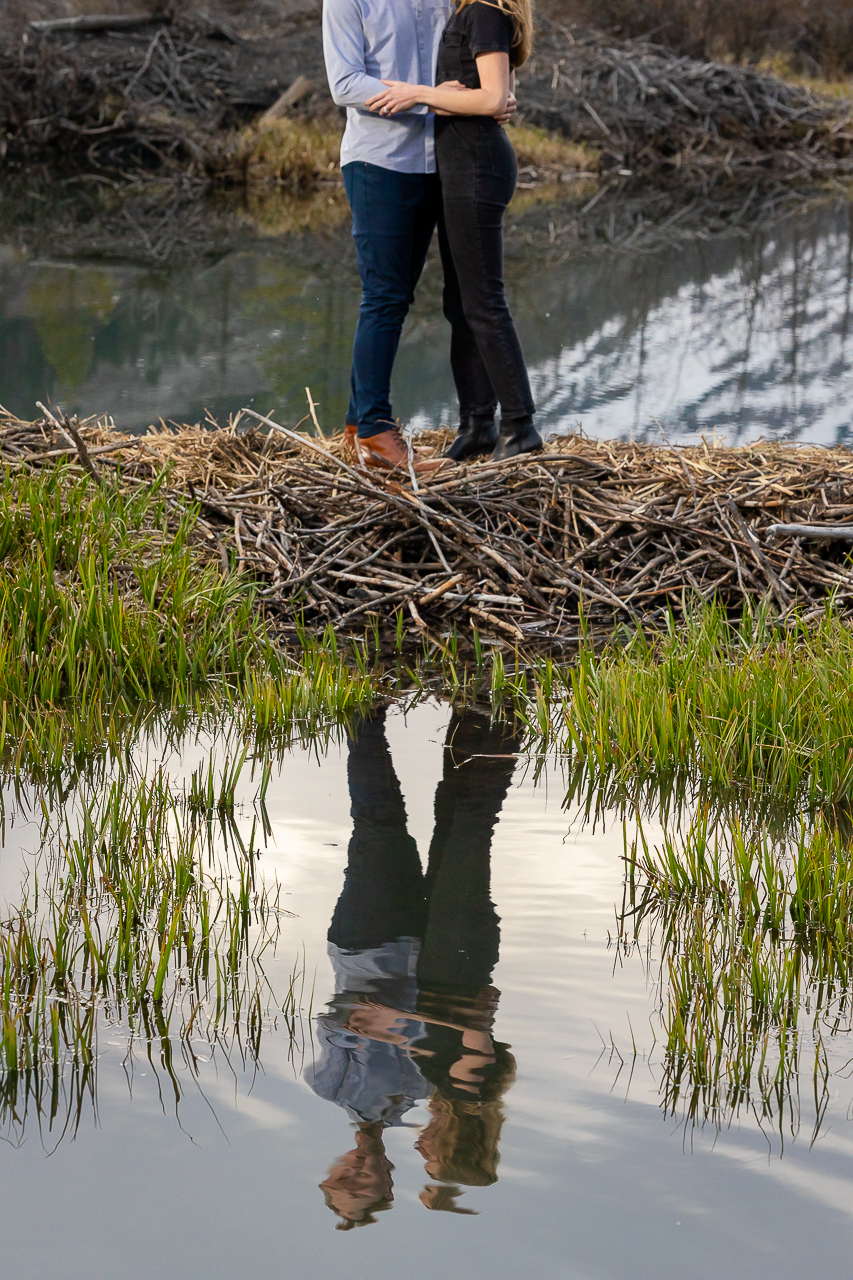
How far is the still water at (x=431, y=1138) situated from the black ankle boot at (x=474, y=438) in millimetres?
2642

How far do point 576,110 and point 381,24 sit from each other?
18.9 metres

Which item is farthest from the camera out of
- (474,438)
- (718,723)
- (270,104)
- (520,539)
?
(270,104)

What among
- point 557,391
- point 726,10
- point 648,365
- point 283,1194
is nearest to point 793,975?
point 283,1194

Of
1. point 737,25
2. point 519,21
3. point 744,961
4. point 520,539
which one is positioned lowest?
point 744,961

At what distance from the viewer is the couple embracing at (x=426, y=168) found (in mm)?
4332

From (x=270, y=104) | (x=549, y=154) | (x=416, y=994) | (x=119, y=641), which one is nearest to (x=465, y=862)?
(x=416, y=994)

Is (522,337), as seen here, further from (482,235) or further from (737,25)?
(737,25)

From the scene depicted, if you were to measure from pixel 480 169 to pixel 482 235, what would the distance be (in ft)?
0.68

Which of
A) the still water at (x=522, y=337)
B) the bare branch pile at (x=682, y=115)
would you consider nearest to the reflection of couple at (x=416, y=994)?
the still water at (x=522, y=337)

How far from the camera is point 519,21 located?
169 inches

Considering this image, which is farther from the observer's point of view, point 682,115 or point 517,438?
point 682,115

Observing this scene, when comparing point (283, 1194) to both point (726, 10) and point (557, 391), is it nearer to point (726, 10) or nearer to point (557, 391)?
point (557, 391)

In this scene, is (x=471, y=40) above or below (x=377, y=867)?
above

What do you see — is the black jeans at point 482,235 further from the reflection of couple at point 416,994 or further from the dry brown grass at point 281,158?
the dry brown grass at point 281,158
